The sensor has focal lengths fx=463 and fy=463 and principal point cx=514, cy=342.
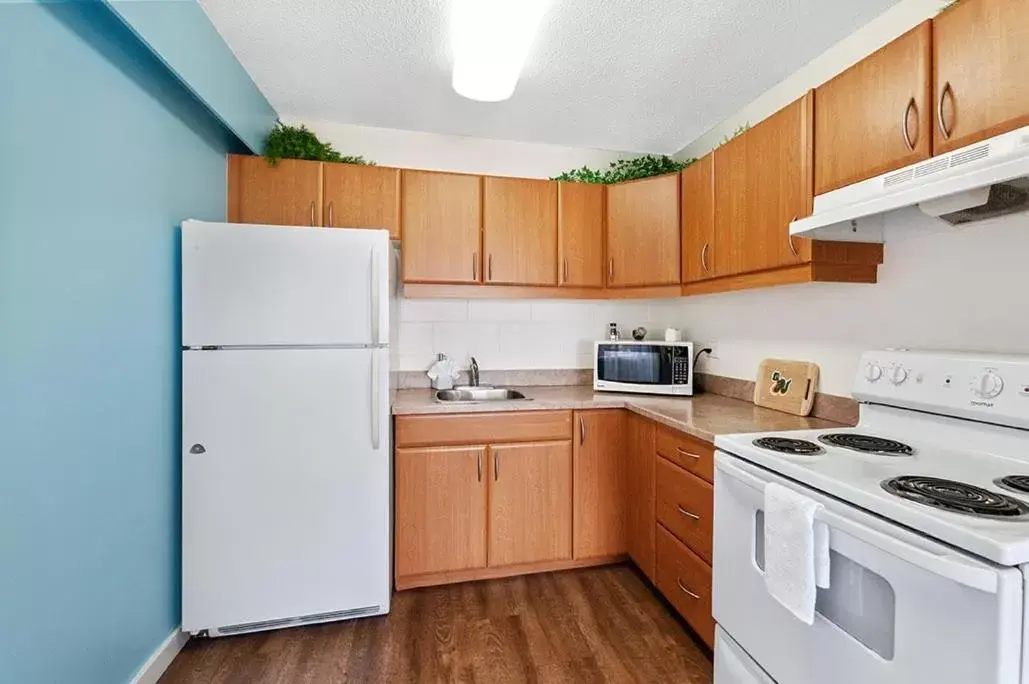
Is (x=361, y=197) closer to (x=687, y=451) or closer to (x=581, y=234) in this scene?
(x=581, y=234)

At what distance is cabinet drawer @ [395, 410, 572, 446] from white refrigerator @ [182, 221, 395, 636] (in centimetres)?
22

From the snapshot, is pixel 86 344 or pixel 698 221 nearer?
pixel 86 344

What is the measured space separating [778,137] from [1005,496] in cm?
136

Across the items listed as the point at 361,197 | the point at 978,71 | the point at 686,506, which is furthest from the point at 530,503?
the point at 978,71

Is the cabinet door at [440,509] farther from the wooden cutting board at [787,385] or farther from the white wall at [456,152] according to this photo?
the white wall at [456,152]

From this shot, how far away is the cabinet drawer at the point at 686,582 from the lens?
5.58 feet

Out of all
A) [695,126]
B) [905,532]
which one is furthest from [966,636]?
[695,126]

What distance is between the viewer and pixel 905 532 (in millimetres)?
885

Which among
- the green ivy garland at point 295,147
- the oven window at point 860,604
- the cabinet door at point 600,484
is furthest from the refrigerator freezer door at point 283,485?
the oven window at point 860,604

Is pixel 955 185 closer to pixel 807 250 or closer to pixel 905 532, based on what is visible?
pixel 807 250

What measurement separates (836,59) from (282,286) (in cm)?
245

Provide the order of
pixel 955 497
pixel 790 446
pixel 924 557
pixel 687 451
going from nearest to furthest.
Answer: pixel 924 557, pixel 955 497, pixel 790 446, pixel 687 451

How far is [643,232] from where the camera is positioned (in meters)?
2.57

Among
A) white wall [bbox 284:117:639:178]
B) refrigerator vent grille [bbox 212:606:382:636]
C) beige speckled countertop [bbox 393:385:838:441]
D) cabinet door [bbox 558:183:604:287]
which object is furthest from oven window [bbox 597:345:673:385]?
refrigerator vent grille [bbox 212:606:382:636]
